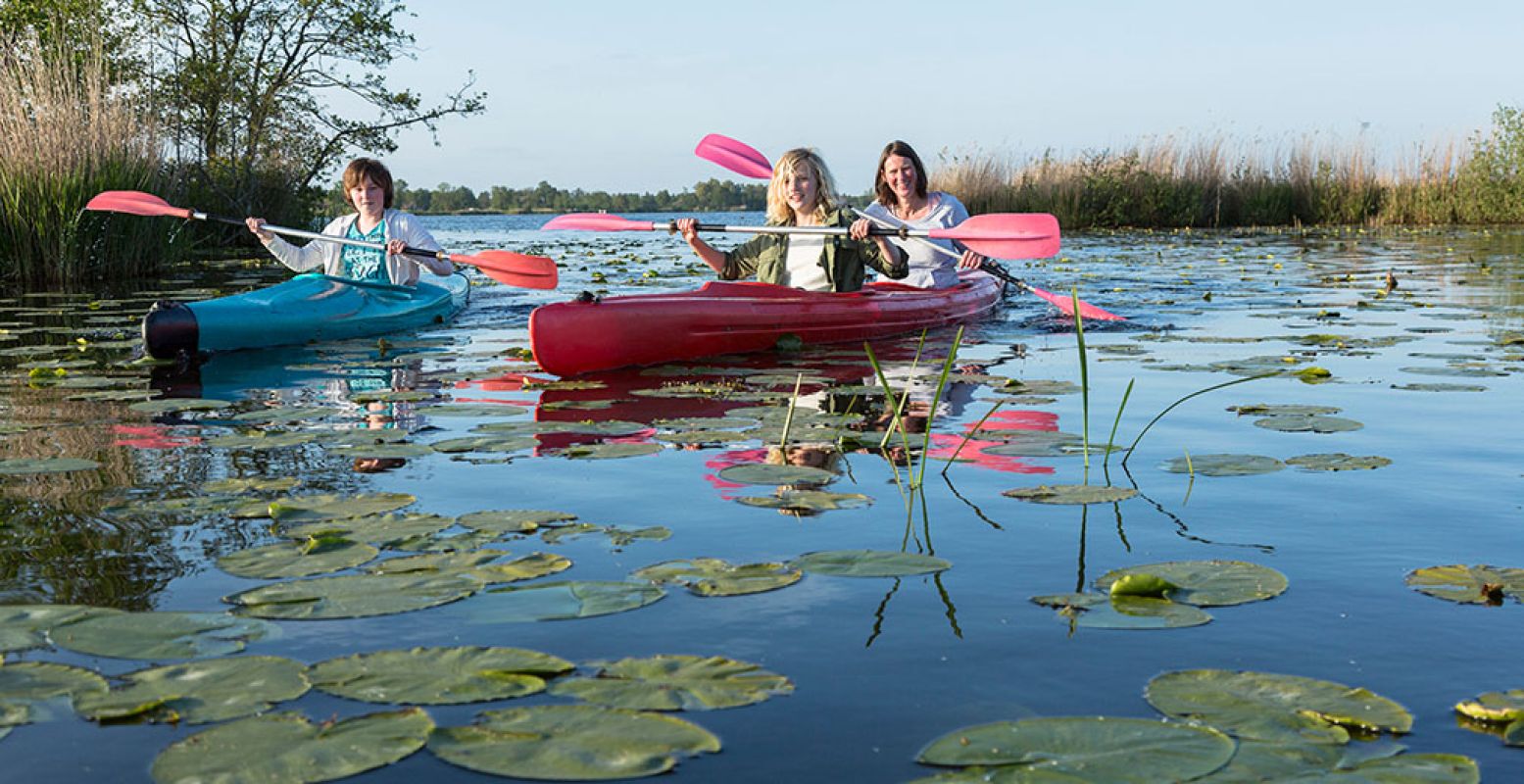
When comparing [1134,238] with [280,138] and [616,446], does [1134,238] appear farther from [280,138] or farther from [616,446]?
[616,446]

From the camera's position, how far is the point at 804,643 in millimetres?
2238

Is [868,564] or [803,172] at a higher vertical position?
[803,172]

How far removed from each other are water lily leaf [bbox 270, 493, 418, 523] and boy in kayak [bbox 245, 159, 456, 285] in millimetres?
4172

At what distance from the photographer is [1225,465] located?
373cm

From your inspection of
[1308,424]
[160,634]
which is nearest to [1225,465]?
[1308,424]

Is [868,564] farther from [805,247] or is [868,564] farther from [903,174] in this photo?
[903,174]

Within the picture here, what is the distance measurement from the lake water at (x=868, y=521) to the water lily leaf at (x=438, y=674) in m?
0.03

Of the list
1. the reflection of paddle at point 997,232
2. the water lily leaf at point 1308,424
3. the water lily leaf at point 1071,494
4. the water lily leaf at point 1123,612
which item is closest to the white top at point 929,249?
the reflection of paddle at point 997,232

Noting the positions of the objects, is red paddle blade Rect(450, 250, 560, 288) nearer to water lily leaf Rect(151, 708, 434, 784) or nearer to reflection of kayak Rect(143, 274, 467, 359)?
reflection of kayak Rect(143, 274, 467, 359)

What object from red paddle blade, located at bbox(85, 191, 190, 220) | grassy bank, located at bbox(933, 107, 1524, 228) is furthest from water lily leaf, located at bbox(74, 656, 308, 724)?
grassy bank, located at bbox(933, 107, 1524, 228)

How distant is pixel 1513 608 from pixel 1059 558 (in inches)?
32.1

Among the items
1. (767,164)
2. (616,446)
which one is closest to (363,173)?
(767,164)

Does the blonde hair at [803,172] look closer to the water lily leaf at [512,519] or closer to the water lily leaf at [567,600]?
the water lily leaf at [512,519]

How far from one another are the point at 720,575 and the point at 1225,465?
1.76m
